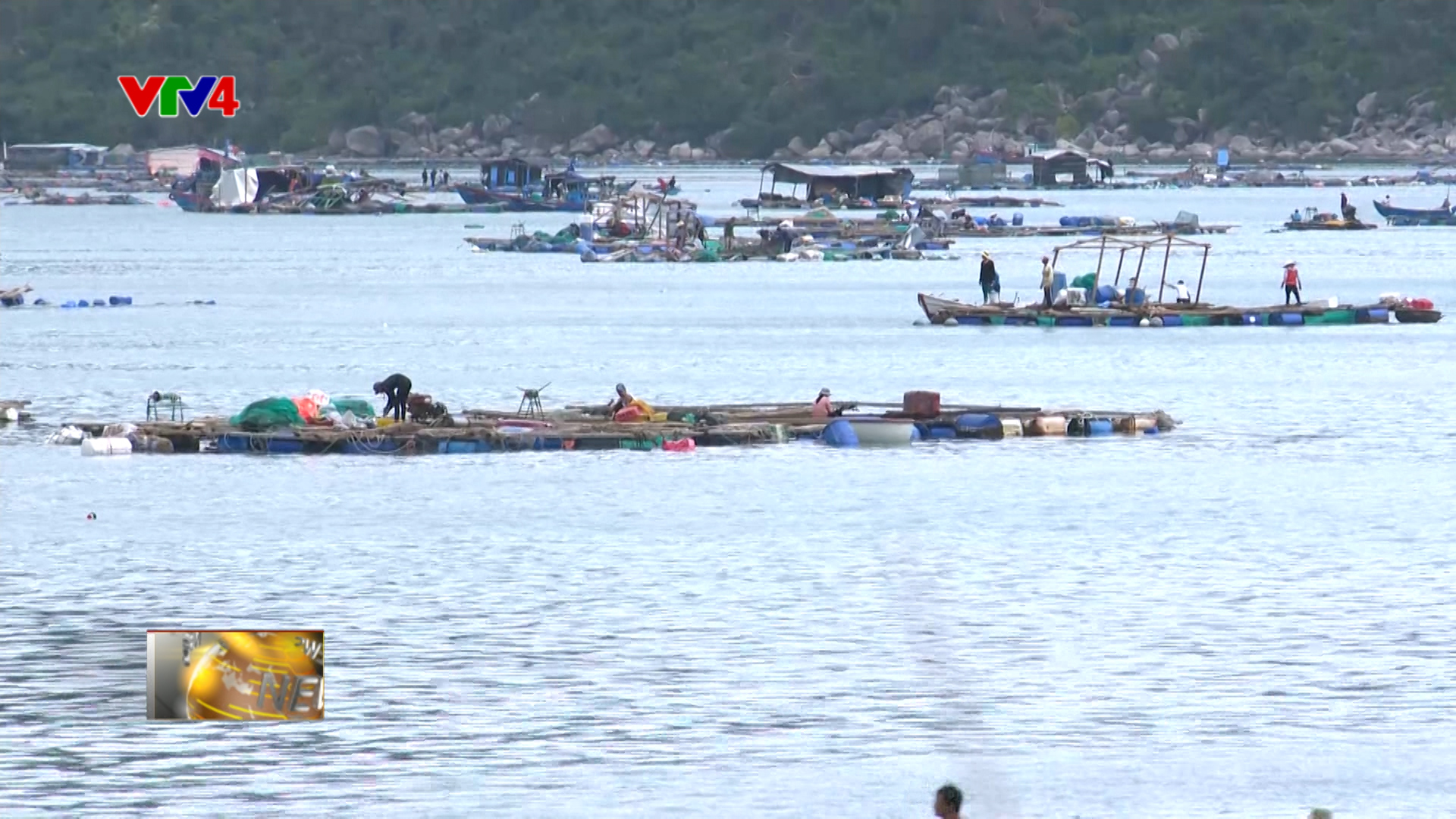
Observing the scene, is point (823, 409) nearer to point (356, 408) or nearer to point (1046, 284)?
point (356, 408)

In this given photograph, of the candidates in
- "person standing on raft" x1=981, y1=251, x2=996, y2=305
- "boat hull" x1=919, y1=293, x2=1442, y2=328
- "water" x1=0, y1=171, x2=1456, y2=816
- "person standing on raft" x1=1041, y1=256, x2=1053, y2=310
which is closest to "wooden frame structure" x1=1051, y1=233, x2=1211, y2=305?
"person standing on raft" x1=1041, y1=256, x2=1053, y2=310

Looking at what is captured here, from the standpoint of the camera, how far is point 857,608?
→ 3784cm

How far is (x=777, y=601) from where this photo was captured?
38.5 m

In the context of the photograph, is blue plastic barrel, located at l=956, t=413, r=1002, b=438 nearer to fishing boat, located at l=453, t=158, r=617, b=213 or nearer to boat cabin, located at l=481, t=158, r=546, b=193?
fishing boat, located at l=453, t=158, r=617, b=213

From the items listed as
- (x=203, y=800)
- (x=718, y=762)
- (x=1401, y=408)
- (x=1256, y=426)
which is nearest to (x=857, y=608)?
(x=718, y=762)

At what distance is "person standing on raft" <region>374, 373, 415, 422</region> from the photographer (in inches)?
2200

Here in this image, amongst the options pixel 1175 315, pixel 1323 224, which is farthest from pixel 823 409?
pixel 1323 224

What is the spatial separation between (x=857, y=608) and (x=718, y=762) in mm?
9422

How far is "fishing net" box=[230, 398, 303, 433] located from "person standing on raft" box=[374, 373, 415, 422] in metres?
1.74

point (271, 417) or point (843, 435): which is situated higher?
point (271, 417)

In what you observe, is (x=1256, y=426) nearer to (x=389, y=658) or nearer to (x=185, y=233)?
(x=389, y=658)

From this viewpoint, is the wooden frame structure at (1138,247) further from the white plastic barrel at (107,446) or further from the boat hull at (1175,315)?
the white plastic barrel at (107,446)

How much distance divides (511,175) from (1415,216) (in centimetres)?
6296
